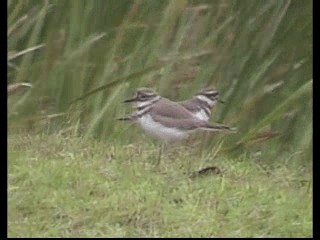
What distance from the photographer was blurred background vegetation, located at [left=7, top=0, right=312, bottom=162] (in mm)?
5145

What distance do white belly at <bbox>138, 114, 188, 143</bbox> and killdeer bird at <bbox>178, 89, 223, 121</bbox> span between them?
14cm

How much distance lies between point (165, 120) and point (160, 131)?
0.20 feet

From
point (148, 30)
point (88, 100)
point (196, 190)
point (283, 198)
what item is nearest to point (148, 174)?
point (196, 190)

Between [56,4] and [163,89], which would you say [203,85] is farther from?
[56,4]

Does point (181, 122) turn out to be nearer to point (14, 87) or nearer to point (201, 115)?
point (201, 115)

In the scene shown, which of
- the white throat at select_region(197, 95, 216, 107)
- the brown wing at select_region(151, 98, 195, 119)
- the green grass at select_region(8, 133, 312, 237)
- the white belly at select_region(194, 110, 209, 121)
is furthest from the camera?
the white throat at select_region(197, 95, 216, 107)

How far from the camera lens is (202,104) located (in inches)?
189

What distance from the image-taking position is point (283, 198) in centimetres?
418

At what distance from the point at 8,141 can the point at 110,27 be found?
124 cm

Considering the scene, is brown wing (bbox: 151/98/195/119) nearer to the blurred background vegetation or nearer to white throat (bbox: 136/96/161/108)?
white throat (bbox: 136/96/161/108)

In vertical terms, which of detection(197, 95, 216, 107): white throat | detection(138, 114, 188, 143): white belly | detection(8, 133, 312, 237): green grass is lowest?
detection(8, 133, 312, 237): green grass

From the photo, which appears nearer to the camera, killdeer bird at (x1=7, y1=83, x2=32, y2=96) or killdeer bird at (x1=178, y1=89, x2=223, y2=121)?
killdeer bird at (x1=178, y1=89, x2=223, y2=121)

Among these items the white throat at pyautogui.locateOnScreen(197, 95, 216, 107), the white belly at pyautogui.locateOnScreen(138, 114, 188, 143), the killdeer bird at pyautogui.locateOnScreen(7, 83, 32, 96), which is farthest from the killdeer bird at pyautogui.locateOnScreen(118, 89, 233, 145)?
the killdeer bird at pyautogui.locateOnScreen(7, 83, 32, 96)

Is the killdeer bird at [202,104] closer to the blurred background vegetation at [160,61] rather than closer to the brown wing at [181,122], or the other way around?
the brown wing at [181,122]
